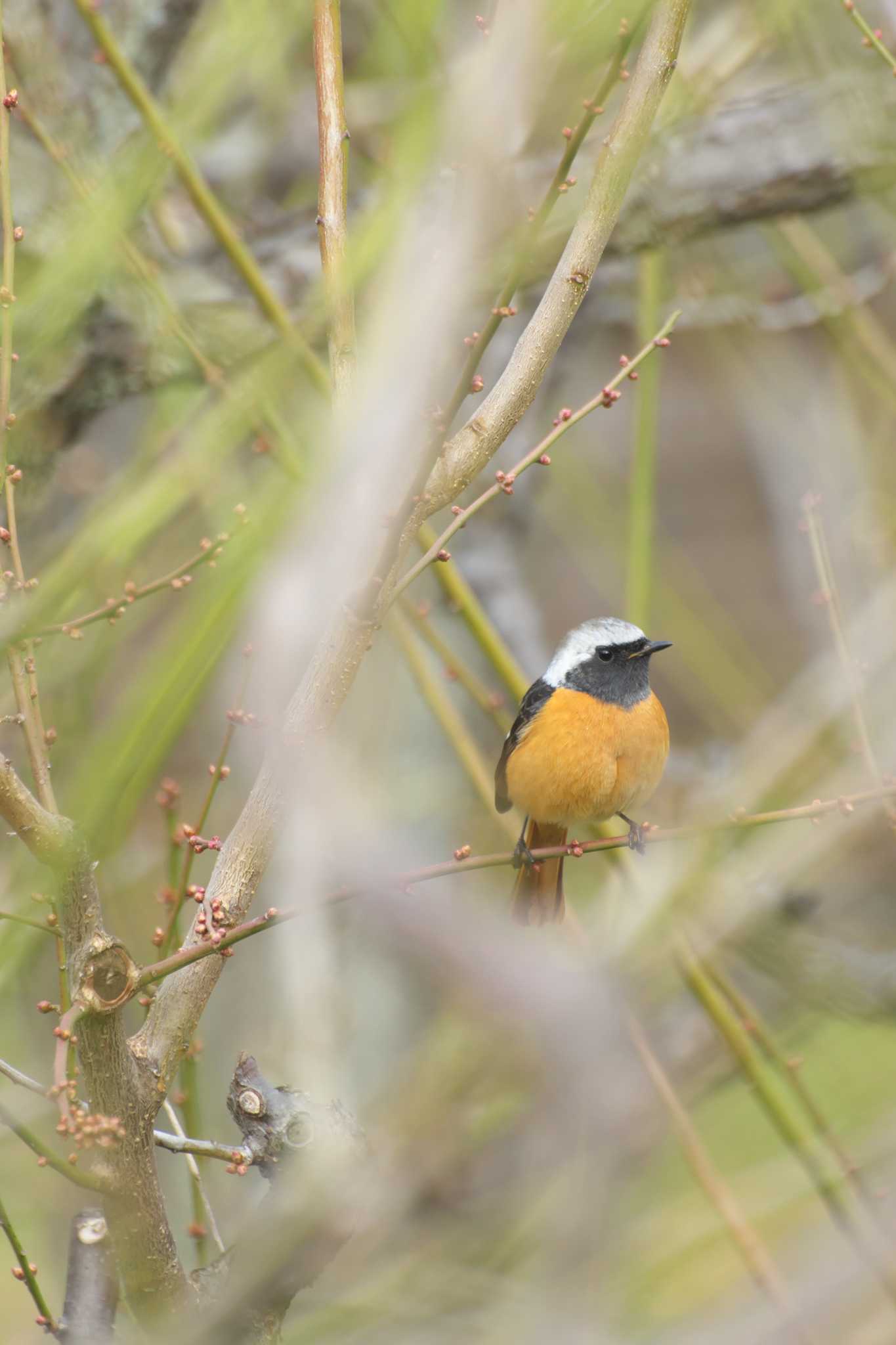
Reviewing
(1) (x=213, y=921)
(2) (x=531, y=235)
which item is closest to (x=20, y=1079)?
(1) (x=213, y=921)

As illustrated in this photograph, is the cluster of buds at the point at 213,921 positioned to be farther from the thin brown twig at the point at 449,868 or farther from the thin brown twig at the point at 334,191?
the thin brown twig at the point at 334,191

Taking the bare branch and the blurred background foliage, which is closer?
the blurred background foliage

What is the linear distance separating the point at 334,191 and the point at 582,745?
1.63 meters

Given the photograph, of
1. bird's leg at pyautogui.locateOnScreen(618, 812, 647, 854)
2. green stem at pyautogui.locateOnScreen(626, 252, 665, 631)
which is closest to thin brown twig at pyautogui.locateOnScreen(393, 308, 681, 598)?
bird's leg at pyautogui.locateOnScreen(618, 812, 647, 854)

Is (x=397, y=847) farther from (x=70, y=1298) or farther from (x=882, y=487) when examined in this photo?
(x=882, y=487)

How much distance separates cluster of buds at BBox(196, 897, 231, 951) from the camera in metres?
1.48

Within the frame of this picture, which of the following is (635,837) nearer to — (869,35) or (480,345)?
(480,345)

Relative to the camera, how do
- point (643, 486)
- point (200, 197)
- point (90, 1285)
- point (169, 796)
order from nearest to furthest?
point (90, 1285)
point (169, 796)
point (200, 197)
point (643, 486)

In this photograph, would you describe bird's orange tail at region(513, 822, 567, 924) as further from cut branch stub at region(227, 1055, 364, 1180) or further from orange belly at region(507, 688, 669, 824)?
cut branch stub at region(227, 1055, 364, 1180)

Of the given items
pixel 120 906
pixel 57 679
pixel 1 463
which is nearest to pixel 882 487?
pixel 120 906

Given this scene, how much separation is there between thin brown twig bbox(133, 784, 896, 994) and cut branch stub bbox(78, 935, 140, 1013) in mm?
15

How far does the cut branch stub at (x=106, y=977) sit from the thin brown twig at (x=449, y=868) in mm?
15

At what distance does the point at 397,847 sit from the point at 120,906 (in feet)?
5.56

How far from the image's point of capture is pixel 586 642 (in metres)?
3.28
